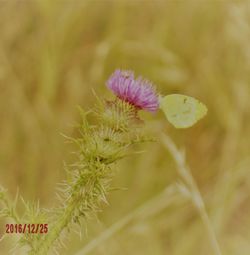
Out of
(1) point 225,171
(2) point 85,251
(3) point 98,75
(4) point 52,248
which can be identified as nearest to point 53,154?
(3) point 98,75

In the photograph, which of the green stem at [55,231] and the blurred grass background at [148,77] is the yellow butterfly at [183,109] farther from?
the blurred grass background at [148,77]

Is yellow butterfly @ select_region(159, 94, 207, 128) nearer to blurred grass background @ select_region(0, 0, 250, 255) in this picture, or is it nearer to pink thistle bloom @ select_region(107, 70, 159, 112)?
pink thistle bloom @ select_region(107, 70, 159, 112)

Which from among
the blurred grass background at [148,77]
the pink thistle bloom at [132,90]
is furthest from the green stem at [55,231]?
the blurred grass background at [148,77]

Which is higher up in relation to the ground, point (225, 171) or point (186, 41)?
point (186, 41)

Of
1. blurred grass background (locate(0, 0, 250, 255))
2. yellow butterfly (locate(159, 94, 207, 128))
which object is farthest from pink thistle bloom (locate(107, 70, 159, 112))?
blurred grass background (locate(0, 0, 250, 255))

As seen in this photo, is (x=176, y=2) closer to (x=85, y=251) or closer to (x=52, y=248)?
(x=85, y=251)

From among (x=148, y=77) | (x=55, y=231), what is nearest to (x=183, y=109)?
(x=55, y=231)
